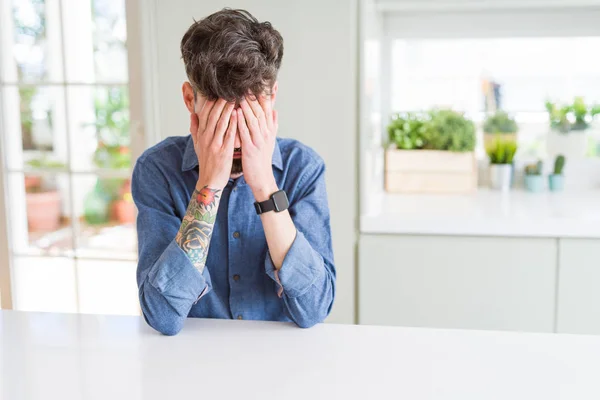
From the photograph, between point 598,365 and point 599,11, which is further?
point 599,11

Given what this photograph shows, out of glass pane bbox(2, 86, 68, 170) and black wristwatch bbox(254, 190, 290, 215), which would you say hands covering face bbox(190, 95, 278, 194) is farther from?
glass pane bbox(2, 86, 68, 170)

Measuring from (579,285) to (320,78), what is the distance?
1064 mm

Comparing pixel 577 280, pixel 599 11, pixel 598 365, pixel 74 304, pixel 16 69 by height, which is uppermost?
pixel 599 11

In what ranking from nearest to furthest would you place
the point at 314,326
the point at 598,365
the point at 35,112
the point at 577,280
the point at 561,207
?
1. the point at 598,365
2. the point at 314,326
3. the point at 577,280
4. the point at 561,207
5. the point at 35,112

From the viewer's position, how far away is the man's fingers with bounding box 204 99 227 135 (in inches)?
48.1

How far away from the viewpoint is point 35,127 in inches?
105

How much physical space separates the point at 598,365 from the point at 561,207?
1403 millimetres

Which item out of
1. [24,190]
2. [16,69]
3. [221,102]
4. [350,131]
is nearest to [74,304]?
[24,190]

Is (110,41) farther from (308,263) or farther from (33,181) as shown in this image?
(308,263)

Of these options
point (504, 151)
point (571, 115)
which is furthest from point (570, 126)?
point (504, 151)

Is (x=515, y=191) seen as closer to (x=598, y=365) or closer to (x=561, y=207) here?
(x=561, y=207)

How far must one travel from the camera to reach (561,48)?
9.02ft

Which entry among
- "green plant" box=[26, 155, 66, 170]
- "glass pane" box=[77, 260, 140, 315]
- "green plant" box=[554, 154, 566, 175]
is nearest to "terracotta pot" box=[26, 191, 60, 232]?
"green plant" box=[26, 155, 66, 170]

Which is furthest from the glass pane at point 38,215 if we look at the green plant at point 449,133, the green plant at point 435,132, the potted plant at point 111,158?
the green plant at point 449,133
